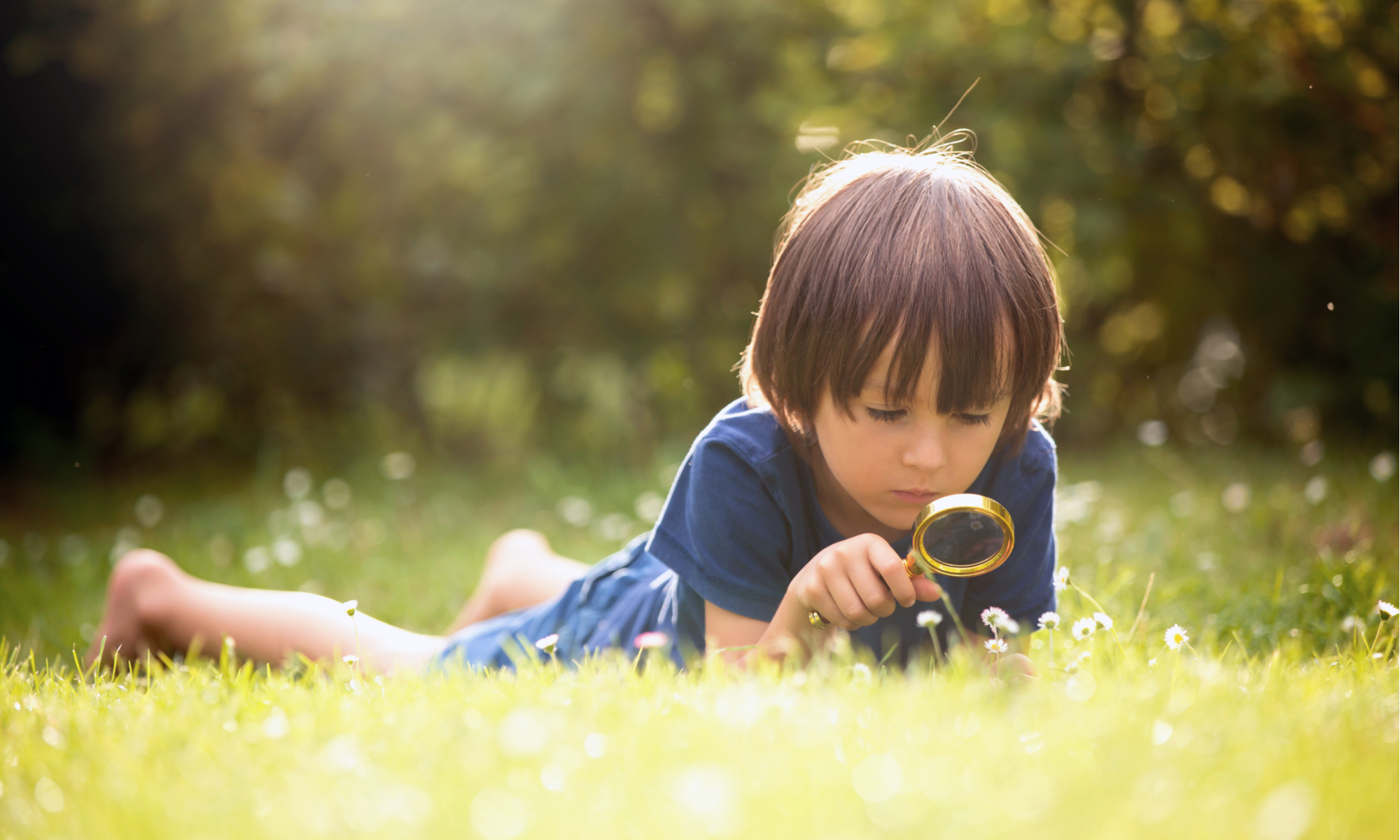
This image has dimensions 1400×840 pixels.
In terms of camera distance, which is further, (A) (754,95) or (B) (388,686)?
(A) (754,95)

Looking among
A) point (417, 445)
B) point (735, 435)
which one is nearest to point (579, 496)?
point (417, 445)

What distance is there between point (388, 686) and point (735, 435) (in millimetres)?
944

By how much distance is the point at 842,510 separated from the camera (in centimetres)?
260

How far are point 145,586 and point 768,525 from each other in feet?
6.22

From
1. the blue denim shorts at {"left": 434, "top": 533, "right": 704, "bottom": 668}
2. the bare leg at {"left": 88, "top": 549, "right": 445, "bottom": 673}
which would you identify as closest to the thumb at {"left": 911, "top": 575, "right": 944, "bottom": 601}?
the blue denim shorts at {"left": 434, "top": 533, "right": 704, "bottom": 668}

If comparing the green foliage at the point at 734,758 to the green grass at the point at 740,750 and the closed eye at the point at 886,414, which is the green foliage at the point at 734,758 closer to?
the green grass at the point at 740,750

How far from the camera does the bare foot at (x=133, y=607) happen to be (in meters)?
3.11

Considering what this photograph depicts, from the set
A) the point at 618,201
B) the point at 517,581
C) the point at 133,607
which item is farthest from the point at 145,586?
the point at 618,201

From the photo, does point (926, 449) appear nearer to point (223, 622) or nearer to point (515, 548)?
point (515, 548)

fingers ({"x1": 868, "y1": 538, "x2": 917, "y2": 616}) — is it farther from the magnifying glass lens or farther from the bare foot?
the bare foot

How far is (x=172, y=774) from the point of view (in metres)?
1.59

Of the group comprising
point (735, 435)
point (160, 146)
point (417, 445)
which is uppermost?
point (160, 146)

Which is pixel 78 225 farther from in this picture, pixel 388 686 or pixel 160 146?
pixel 388 686

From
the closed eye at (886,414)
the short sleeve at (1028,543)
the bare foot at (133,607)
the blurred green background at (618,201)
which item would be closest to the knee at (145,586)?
the bare foot at (133,607)
